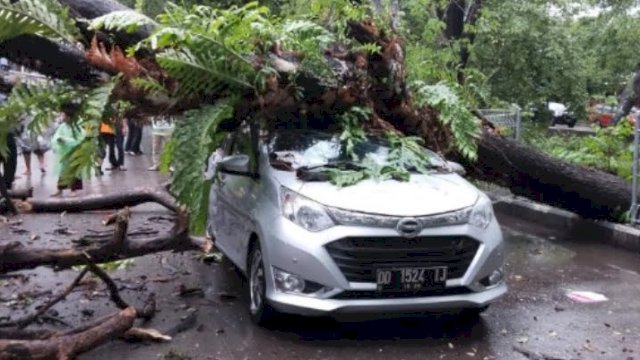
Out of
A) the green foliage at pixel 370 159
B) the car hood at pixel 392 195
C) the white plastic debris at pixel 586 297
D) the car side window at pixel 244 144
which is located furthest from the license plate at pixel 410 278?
the white plastic debris at pixel 586 297

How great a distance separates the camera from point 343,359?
5.17 metres

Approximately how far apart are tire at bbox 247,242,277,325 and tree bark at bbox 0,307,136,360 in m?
1.03

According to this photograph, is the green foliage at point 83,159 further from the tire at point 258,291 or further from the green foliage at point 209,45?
the tire at point 258,291

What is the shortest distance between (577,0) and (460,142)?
42.9ft

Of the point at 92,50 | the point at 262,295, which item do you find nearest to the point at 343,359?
the point at 262,295

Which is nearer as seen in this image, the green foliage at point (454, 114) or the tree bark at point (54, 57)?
the tree bark at point (54, 57)

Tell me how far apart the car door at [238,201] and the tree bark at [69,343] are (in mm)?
1358

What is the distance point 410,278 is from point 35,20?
3304 millimetres

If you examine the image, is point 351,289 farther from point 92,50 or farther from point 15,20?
point 15,20

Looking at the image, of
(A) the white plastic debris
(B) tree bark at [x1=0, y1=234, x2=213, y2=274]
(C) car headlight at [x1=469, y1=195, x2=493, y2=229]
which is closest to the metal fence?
(A) the white plastic debris

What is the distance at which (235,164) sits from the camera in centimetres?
621

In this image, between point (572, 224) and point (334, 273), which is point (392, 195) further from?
point (572, 224)

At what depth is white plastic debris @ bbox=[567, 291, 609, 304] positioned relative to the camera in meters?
6.87

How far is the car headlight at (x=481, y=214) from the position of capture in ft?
18.3
